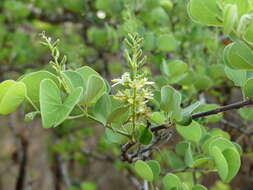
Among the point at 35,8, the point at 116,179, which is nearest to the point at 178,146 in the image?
the point at 35,8

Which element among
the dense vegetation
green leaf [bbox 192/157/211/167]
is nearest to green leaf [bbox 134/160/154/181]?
the dense vegetation

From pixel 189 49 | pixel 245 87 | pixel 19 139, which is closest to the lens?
pixel 245 87

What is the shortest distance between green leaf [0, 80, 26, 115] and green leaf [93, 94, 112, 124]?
122 millimetres

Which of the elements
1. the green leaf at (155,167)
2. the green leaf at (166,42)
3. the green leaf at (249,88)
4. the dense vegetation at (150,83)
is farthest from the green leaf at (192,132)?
the green leaf at (166,42)

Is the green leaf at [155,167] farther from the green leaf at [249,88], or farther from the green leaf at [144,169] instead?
the green leaf at [249,88]

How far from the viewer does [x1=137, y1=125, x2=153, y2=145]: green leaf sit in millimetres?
762

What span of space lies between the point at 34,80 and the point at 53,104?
0.07 metres

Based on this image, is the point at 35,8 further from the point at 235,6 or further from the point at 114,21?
the point at 235,6

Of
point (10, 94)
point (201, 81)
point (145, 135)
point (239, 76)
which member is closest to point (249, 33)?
point (239, 76)

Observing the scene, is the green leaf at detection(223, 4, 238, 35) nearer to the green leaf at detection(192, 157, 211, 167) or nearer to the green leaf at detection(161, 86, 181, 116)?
the green leaf at detection(161, 86, 181, 116)

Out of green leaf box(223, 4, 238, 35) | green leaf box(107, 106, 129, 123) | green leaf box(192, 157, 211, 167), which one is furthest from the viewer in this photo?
green leaf box(192, 157, 211, 167)

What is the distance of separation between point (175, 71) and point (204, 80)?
5.0 inches

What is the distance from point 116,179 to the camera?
3.55 m

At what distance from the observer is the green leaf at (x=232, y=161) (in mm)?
713
